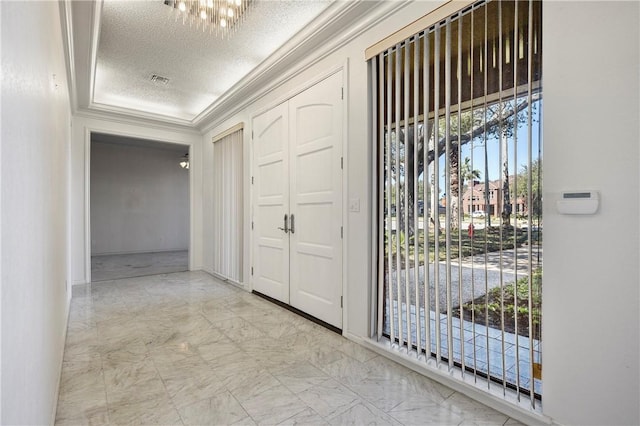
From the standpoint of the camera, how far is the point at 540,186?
1.66 metres

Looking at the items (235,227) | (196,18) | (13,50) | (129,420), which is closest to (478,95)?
(13,50)

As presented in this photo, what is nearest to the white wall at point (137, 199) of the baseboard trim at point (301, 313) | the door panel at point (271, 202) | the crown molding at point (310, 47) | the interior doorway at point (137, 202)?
the interior doorway at point (137, 202)

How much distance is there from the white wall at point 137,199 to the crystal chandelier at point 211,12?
17.8 feet

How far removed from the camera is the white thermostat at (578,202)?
1447 mm

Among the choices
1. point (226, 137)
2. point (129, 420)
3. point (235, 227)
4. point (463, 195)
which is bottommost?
point (129, 420)

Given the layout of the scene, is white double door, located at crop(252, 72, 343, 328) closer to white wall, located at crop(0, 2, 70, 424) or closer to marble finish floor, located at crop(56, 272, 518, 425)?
marble finish floor, located at crop(56, 272, 518, 425)

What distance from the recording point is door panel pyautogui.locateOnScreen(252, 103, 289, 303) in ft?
11.8

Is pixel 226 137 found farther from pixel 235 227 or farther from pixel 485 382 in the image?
pixel 485 382

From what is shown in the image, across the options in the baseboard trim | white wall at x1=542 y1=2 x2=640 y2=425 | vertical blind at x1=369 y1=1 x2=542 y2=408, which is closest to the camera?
white wall at x1=542 y1=2 x2=640 y2=425

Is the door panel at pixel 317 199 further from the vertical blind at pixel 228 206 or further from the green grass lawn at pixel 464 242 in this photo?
the vertical blind at pixel 228 206

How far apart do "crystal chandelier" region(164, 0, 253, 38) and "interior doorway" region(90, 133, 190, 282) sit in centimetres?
475

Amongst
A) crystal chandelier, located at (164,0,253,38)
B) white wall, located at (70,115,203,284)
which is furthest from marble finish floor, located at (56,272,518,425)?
crystal chandelier, located at (164,0,253,38)

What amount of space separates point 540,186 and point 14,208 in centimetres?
210

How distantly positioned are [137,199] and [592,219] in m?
9.13
